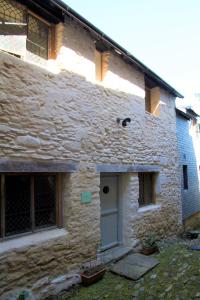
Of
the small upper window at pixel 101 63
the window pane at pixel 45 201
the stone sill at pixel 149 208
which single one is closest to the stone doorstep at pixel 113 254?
the stone sill at pixel 149 208

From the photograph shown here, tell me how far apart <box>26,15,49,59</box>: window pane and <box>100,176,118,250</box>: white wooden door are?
10.8 feet

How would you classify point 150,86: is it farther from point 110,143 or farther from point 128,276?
point 128,276

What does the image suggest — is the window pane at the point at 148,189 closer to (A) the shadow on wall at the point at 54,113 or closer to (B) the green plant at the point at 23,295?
(A) the shadow on wall at the point at 54,113

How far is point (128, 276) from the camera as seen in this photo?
203 inches

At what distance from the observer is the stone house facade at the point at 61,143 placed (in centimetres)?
406

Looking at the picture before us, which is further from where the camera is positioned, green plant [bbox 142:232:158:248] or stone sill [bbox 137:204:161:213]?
stone sill [bbox 137:204:161:213]

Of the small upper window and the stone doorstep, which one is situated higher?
the small upper window

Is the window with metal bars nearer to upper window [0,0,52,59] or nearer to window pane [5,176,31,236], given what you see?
window pane [5,176,31,236]

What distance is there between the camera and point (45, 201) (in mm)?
4754

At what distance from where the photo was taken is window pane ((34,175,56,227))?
461 cm

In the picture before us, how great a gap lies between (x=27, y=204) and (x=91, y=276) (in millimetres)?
1900

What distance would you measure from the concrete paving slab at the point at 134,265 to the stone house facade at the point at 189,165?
433 centimetres

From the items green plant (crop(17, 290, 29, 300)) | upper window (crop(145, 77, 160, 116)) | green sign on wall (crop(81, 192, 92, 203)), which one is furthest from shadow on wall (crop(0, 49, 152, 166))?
upper window (crop(145, 77, 160, 116))

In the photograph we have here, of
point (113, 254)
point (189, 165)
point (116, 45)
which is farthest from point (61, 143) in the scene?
point (189, 165)
